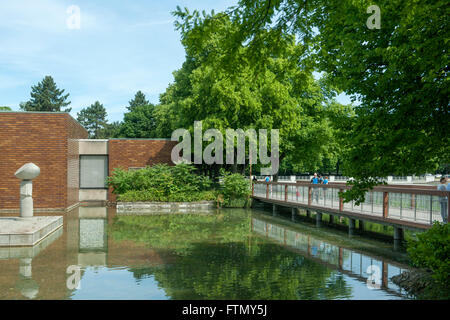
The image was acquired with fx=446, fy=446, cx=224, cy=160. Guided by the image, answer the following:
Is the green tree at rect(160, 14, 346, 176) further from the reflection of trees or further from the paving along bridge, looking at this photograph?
the reflection of trees

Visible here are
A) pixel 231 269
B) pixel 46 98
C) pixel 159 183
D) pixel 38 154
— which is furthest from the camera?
pixel 46 98

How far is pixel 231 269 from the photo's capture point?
Result: 10031 millimetres

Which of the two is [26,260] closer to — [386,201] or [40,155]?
[386,201]

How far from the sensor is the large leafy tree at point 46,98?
96188mm

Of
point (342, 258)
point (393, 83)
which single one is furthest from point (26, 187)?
point (393, 83)

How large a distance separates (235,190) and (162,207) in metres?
4.71

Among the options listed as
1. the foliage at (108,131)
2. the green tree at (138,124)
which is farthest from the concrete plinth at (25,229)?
the foliage at (108,131)

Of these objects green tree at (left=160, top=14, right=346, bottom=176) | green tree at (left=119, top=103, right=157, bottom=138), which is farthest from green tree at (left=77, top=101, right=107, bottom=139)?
green tree at (left=160, top=14, right=346, bottom=176)

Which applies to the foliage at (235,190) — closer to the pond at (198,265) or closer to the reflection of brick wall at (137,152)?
the reflection of brick wall at (137,152)

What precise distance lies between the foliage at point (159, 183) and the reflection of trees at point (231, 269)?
10.4 meters

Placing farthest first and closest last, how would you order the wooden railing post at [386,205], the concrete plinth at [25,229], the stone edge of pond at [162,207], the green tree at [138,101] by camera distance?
the green tree at [138,101] < the stone edge of pond at [162,207] < the wooden railing post at [386,205] < the concrete plinth at [25,229]

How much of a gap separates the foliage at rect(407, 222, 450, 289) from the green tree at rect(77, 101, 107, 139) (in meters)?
119

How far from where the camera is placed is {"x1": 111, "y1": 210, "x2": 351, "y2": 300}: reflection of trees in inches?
320

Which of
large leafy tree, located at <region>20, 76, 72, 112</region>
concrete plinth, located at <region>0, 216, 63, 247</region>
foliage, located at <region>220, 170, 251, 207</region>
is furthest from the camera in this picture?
large leafy tree, located at <region>20, 76, 72, 112</region>
